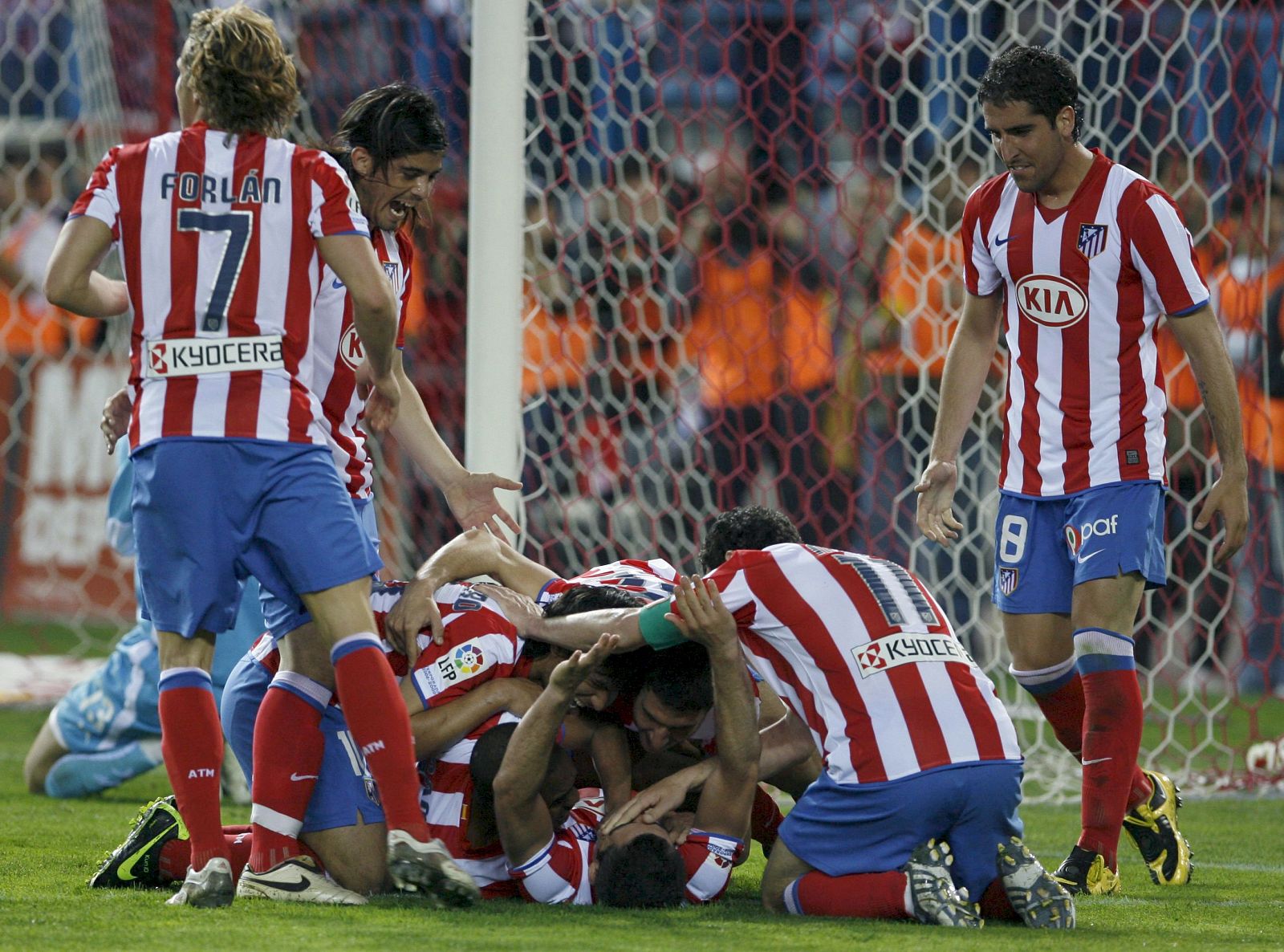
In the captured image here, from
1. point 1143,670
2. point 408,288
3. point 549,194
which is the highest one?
point 549,194

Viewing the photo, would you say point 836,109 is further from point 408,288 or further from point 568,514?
point 408,288

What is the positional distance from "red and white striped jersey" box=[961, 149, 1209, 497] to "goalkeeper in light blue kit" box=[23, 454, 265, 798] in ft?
7.51

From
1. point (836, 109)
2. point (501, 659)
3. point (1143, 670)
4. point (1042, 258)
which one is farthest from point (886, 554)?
point (501, 659)

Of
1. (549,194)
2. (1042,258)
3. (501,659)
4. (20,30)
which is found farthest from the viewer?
(20,30)

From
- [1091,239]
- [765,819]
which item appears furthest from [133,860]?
[1091,239]

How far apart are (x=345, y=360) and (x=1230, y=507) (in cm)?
188

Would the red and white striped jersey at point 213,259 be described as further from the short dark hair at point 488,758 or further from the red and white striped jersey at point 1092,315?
the red and white striped jersey at point 1092,315

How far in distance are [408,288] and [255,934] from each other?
5.19 ft

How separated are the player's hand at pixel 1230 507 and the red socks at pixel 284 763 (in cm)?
186

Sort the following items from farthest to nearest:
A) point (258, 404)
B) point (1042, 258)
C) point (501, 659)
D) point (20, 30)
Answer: point (20, 30)
point (1042, 258)
point (501, 659)
point (258, 404)

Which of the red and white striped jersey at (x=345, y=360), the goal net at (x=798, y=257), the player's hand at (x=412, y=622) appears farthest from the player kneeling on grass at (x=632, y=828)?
the goal net at (x=798, y=257)

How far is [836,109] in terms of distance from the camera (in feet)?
20.1

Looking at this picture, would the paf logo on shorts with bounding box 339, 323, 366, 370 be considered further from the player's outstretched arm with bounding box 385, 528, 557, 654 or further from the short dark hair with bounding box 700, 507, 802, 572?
the short dark hair with bounding box 700, 507, 802, 572

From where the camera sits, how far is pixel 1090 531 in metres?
3.53
